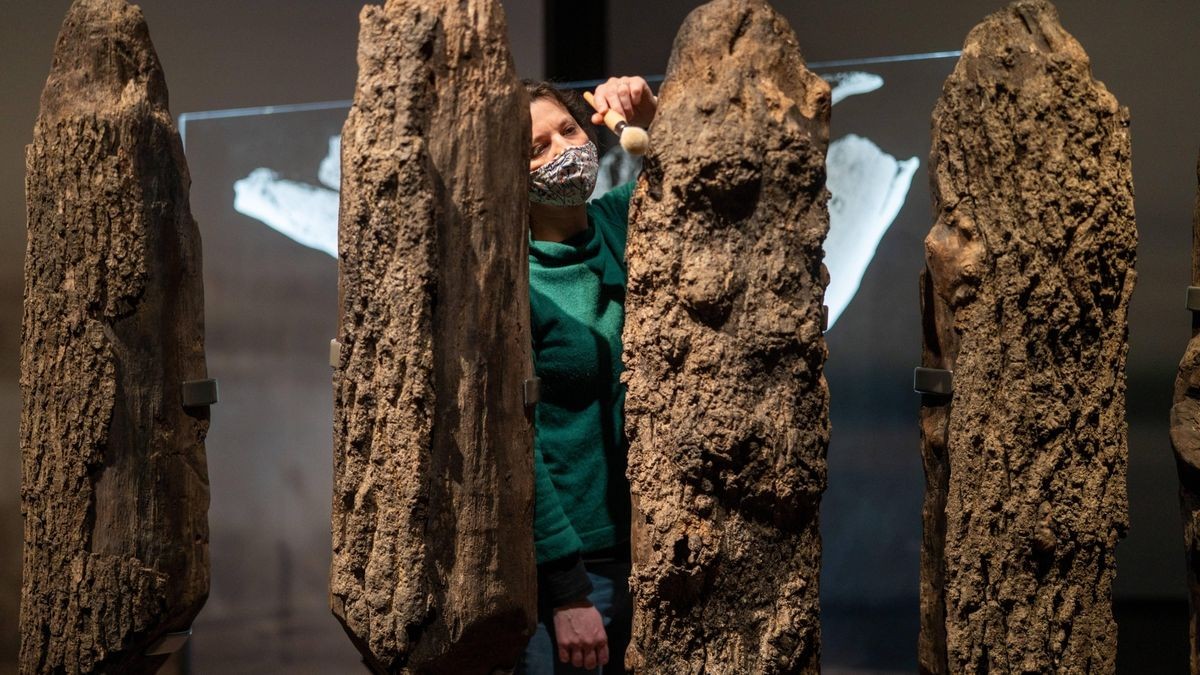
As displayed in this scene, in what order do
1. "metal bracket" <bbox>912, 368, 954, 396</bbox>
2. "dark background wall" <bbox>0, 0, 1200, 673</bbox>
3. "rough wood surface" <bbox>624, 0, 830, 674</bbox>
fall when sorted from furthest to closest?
"dark background wall" <bbox>0, 0, 1200, 673</bbox> < "metal bracket" <bbox>912, 368, 954, 396</bbox> < "rough wood surface" <bbox>624, 0, 830, 674</bbox>

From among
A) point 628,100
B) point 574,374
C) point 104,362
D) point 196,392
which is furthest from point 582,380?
point 104,362

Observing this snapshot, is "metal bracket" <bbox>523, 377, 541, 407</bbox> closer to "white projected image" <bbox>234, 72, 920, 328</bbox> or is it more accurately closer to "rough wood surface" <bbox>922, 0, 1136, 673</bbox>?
"rough wood surface" <bbox>922, 0, 1136, 673</bbox>

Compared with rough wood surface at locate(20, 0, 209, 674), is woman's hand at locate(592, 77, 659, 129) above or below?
above

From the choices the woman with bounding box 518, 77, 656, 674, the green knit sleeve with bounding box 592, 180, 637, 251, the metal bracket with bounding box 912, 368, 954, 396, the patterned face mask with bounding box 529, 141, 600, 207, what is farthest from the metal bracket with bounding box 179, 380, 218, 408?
the metal bracket with bounding box 912, 368, 954, 396

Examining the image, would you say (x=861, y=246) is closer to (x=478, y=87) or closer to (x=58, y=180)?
(x=478, y=87)

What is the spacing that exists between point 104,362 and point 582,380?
3.83ft

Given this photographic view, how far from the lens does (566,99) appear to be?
10.3ft

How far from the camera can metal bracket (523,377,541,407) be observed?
2.64 meters

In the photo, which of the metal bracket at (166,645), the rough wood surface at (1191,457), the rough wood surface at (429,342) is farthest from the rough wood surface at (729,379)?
the metal bracket at (166,645)

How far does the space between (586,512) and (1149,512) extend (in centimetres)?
190

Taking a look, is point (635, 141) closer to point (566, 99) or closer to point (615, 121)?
point (615, 121)

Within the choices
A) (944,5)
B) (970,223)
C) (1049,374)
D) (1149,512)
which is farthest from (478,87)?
(1149,512)

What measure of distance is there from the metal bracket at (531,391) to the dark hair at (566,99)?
0.75 m

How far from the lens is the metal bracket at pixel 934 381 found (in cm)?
260
